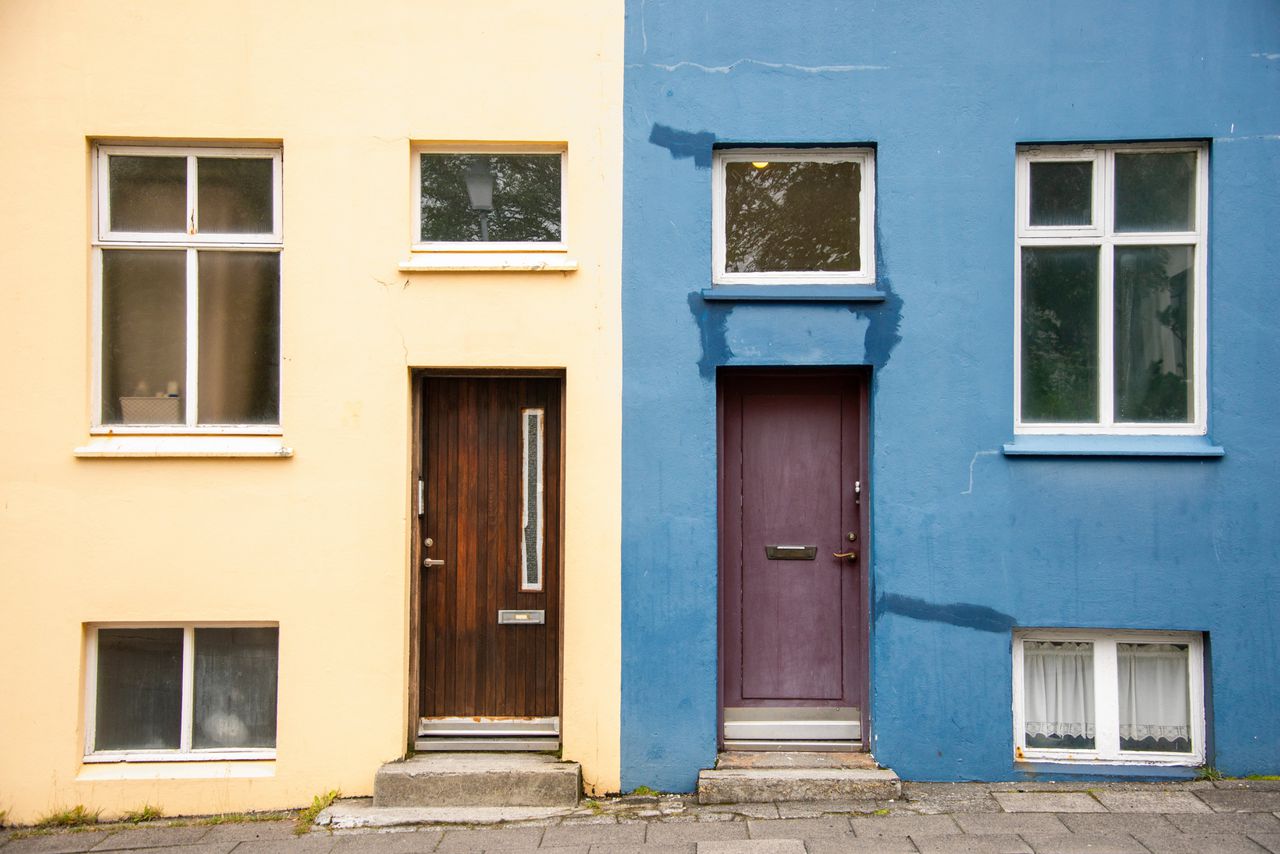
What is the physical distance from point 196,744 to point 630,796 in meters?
2.73

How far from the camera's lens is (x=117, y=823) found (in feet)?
19.1

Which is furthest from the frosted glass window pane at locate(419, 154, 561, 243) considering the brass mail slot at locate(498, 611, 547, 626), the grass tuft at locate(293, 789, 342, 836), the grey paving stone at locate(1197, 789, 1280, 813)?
the grey paving stone at locate(1197, 789, 1280, 813)

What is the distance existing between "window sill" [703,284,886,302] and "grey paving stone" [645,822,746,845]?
3.08m

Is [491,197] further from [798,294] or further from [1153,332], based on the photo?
[1153,332]

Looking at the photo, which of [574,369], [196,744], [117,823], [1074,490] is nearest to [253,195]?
[574,369]

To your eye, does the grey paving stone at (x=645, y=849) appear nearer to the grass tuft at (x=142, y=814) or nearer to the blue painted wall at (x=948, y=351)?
the blue painted wall at (x=948, y=351)

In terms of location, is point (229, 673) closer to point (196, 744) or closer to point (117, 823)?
point (196, 744)

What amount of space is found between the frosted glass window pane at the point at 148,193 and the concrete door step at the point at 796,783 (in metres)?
4.77

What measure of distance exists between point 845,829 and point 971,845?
0.66m

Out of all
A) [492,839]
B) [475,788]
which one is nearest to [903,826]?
[492,839]

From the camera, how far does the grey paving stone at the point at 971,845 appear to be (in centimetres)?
510

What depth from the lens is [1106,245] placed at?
613cm

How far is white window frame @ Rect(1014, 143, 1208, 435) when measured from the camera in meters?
6.07

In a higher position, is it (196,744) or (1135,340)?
(1135,340)
